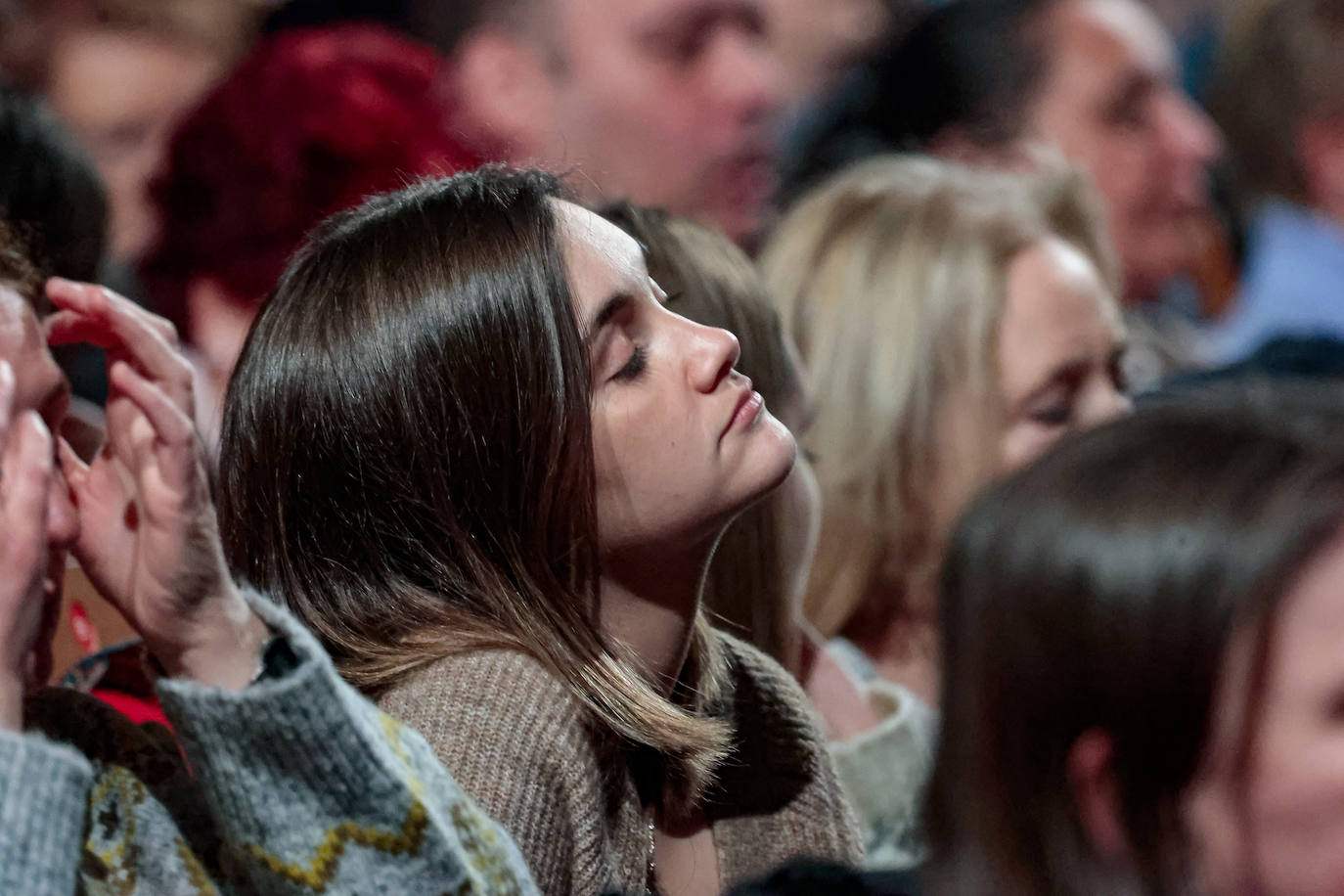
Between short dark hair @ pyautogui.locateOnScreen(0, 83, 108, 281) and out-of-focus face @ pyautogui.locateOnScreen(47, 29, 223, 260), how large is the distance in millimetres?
688

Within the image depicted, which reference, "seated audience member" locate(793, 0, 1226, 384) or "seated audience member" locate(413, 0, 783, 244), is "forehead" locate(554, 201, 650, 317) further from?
"seated audience member" locate(793, 0, 1226, 384)

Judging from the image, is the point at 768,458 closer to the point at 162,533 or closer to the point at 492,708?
the point at 492,708

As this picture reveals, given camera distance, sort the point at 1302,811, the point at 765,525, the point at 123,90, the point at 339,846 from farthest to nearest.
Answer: the point at 123,90, the point at 765,525, the point at 339,846, the point at 1302,811

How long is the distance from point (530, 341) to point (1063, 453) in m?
0.43

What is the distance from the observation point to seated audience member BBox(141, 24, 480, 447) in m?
2.14

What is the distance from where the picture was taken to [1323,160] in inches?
138

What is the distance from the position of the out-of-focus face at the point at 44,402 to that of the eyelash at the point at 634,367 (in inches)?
15.2

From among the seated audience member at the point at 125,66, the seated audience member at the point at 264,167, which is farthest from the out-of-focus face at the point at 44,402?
the seated audience member at the point at 125,66

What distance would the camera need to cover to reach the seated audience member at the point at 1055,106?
10.7ft

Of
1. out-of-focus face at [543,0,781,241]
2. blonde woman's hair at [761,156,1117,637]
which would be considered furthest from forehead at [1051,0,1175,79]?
blonde woman's hair at [761,156,1117,637]

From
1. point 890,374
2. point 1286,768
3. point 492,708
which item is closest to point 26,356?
point 492,708

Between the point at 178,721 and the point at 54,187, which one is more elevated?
the point at 178,721

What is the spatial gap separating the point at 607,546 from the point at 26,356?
42 cm

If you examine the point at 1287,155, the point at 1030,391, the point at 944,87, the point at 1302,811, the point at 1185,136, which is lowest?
the point at 1287,155
